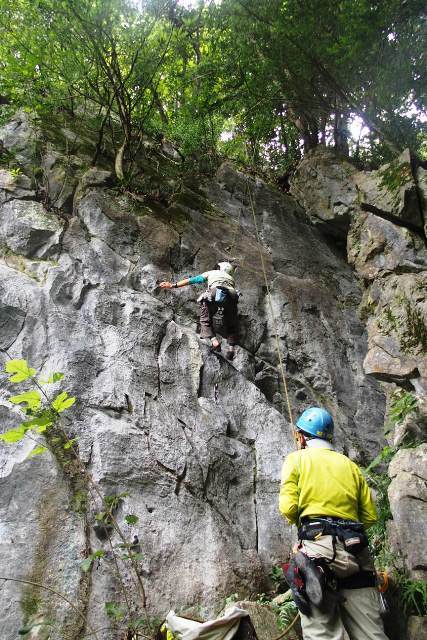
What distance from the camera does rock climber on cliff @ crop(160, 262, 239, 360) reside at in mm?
7738

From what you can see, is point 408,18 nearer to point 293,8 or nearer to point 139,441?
point 293,8

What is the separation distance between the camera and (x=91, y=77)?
970cm

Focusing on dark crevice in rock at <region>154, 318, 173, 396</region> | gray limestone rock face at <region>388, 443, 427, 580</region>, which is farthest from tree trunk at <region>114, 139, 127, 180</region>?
gray limestone rock face at <region>388, 443, 427, 580</region>

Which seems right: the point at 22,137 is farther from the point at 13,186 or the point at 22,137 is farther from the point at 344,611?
the point at 344,611

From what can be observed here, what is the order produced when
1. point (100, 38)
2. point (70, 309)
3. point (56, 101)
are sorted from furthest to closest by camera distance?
point (56, 101) < point (100, 38) < point (70, 309)

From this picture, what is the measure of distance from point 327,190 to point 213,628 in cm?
955

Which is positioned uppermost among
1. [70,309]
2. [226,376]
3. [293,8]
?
[293,8]

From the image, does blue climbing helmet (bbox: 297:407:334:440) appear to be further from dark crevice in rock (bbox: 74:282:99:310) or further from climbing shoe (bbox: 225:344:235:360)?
dark crevice in rock (bbox: 74:282:99:310)

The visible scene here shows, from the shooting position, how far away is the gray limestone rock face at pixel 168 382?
4902 millimetres

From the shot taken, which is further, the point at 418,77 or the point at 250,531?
the point at 418,77

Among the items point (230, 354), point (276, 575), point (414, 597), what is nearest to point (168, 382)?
point (230, 354)

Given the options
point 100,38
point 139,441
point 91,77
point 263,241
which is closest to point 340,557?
point 139,441

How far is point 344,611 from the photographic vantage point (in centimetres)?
361

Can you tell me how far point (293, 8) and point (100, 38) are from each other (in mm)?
4300
